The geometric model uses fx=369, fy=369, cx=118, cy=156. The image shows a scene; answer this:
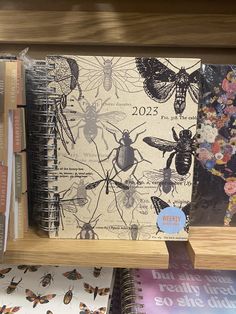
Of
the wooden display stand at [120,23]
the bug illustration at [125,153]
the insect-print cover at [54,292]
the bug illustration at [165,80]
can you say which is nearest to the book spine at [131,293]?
the insect-print cover at [54,292]

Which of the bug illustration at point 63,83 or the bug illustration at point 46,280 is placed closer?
the bug illustration at point 63,83

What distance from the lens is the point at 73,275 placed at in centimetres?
67

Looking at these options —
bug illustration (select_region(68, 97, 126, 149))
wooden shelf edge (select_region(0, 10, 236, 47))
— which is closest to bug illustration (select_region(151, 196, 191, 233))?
bug illustration (select_region(68, 97, 126, 149))

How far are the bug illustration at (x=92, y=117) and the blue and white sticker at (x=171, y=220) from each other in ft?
0.53

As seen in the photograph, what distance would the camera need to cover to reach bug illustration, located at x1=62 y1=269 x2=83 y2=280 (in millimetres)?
666

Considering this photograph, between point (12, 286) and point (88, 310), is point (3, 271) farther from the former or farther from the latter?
point (88, 310)

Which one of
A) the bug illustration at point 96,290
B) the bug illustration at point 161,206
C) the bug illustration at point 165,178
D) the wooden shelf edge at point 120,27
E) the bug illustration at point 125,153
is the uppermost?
the wooden shelf edge at point 120,27

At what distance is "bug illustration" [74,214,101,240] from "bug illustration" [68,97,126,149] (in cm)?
14

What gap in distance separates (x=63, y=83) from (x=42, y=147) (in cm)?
10

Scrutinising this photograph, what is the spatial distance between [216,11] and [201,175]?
0.36 m

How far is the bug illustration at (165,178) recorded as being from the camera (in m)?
0.56

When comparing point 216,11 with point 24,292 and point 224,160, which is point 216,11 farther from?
point 24,292

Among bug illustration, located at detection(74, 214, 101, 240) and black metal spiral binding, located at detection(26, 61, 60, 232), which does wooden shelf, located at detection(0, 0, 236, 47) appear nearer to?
black metal spiral binding, located at detection(26, 61, 60, 232)

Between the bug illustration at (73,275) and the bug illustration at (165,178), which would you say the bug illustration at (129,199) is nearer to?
the bug illustration at (165,178)
